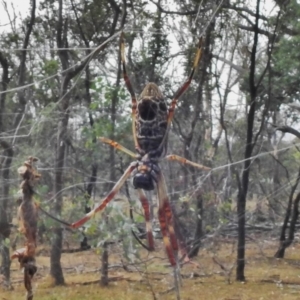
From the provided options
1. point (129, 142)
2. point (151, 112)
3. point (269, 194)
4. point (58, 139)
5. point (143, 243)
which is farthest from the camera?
point (269, 194)

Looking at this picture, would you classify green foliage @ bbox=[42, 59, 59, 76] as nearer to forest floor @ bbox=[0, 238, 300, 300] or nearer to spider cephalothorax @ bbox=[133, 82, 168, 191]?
forest floor @ bbox=[0, 238, 300, 300]

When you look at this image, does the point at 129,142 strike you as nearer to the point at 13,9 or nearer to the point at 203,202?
the point at 203,202

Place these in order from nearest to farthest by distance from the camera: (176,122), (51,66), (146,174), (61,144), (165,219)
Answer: (146,174)
(165,219)
(176,122)
(61,144)
(51,66)

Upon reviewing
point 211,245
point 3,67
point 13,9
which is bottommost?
point 211,245

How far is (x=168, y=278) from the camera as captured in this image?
2.69m

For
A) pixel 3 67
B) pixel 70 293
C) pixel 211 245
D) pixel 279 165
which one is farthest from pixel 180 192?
pixel 3 67

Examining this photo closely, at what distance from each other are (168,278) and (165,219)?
1.23 m

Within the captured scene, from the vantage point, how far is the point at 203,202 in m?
2.50

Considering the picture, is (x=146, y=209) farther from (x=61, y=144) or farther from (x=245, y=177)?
(x=245, y=177)

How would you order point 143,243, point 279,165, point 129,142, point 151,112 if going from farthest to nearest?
point 279,165
point 143,243
point 129,142
point 151,112

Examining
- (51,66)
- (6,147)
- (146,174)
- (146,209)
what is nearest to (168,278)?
(6,147)

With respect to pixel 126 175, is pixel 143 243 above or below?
below

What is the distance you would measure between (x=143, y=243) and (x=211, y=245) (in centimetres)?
53

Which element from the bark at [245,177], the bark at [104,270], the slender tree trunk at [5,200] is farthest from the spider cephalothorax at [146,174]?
the bark at [104,270]
